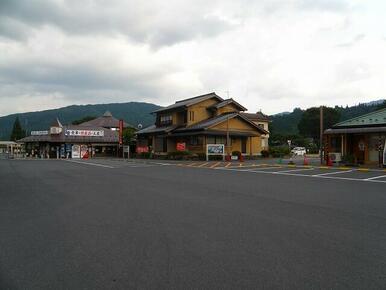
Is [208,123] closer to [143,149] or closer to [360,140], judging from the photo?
[143,149]

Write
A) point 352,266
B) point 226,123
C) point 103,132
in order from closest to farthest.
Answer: point 352,266, point 226,123, point 103,132

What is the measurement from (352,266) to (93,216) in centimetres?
501

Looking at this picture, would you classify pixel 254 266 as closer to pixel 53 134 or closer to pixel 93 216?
pixel 93 216

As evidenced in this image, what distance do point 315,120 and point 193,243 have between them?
2983 inches

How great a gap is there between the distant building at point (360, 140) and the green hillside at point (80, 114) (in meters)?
133

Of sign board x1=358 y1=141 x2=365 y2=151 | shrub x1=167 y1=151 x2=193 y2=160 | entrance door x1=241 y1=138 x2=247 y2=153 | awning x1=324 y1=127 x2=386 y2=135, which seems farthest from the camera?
entrance door x1=241 y1=138 x2=247 y2=153

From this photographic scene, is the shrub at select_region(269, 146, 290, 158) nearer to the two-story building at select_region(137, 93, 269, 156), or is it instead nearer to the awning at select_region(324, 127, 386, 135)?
the two-story building at select_region(137, 93, 269, 156)

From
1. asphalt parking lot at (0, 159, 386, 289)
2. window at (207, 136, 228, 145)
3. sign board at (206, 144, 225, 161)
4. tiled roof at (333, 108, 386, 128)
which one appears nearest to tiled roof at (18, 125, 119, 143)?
window at (207, 136, 228, 145)

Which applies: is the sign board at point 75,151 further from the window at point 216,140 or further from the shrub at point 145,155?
the window at point 216,140

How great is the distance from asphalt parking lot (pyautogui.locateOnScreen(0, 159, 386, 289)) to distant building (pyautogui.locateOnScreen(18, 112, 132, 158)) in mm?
44049

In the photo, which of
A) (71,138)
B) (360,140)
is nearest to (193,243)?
(360,140)

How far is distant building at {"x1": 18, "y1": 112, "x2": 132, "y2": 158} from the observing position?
2024 inches

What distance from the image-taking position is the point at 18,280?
12.7 feet

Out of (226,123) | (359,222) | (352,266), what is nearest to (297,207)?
(359,222)
